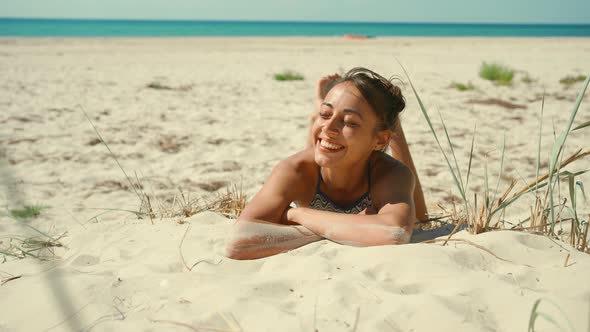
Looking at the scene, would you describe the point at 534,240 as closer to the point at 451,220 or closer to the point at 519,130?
the point at 451,220

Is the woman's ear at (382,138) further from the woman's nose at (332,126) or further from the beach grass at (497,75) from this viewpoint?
the beach grass at (497,75)

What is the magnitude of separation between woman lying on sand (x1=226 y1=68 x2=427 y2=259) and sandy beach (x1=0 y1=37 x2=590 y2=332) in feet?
0.32

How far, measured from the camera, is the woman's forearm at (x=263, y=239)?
6.89ft

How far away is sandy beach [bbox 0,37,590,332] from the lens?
1.56m

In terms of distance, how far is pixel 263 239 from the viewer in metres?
2.13

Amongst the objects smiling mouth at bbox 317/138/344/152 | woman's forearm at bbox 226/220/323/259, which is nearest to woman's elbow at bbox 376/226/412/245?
woman's forearm at bbox 226/220/323/259

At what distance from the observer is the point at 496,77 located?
26.5ft

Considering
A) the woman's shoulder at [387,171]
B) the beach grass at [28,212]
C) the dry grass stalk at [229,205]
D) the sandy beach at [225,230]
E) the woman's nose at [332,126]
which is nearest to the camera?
the sandy beach at [225,230]

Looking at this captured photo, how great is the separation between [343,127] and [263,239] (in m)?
0.60

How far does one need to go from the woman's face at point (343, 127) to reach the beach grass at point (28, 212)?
5.99 ft

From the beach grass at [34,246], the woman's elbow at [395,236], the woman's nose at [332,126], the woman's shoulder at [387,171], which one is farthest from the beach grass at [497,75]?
the beach grass at [34,246]

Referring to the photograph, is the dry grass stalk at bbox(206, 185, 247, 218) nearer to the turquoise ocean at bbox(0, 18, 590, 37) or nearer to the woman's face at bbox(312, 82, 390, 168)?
the woman's face at bbox(312, 82, 390, 168)

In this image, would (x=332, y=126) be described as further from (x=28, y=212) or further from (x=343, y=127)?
(x=28, y=212)

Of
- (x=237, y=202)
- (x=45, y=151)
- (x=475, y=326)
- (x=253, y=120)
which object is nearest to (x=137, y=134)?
(x=45, y=151)
